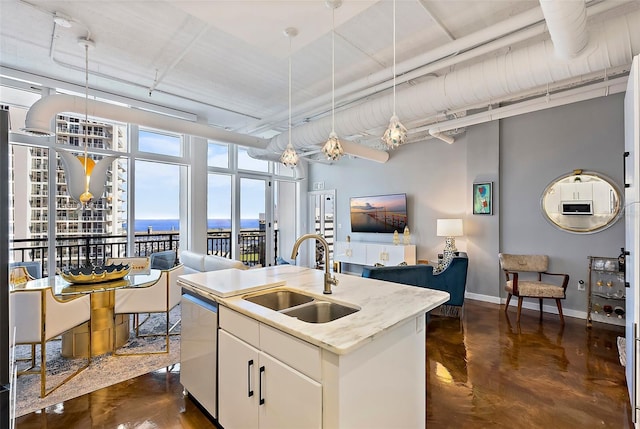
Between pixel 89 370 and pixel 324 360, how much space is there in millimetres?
2714

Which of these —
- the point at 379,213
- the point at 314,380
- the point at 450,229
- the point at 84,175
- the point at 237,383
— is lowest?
the point at 237,383

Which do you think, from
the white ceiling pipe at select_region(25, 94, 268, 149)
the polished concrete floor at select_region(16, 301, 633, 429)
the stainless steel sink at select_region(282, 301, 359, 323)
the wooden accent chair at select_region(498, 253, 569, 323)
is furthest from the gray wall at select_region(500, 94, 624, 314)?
the white ceiling pipe at select_region(25, 94, 268, 149)

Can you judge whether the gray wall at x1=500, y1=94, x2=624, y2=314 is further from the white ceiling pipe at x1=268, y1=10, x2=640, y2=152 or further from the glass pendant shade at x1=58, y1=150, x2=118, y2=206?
the glass pendant shade at x1=58, y1=150, x2=118, y2=206

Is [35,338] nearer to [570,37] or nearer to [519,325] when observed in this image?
[570,37]

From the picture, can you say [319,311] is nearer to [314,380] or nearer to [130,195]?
[314,380]

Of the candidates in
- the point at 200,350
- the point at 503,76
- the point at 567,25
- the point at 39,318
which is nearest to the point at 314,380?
the point at 200,350

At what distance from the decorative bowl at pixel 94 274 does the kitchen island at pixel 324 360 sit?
1.59m

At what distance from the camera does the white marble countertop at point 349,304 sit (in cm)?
124

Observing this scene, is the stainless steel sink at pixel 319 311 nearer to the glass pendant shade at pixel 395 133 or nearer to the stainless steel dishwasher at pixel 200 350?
the stainless steel dishwasher at pixel 200 350

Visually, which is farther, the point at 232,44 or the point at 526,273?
the point at 526,273

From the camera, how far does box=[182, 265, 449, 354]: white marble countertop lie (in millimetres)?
1240

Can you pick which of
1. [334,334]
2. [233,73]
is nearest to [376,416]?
[334,334]

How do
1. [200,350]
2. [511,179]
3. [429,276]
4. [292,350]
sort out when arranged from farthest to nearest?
1. [511,179]
2. [429,276]
3. [200,350]
4. [292,350]

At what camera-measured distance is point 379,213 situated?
6527 mm
